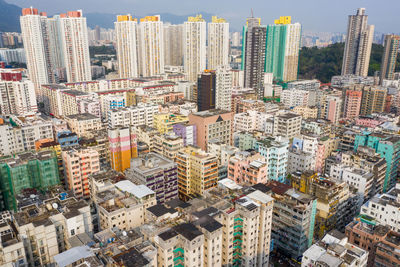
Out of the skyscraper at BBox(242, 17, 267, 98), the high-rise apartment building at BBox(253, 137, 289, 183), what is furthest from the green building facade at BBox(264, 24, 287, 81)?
the high-rise apartment building at BBox(253, 137, 289, 183)

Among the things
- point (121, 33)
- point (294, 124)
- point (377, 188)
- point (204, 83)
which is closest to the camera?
point (377, 188)

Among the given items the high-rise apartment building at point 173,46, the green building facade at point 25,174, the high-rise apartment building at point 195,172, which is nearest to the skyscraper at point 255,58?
the high-rise apartment building at point 173,46

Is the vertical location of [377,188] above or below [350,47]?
below

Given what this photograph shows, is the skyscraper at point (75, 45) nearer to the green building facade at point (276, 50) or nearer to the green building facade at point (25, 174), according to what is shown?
the green building facade at point (25, 174)

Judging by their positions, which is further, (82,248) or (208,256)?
(208,256)

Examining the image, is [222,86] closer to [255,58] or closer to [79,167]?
[255,58]

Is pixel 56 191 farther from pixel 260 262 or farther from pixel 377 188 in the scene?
pixel 377 188

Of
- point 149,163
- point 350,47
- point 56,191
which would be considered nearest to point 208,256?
point 149,163
